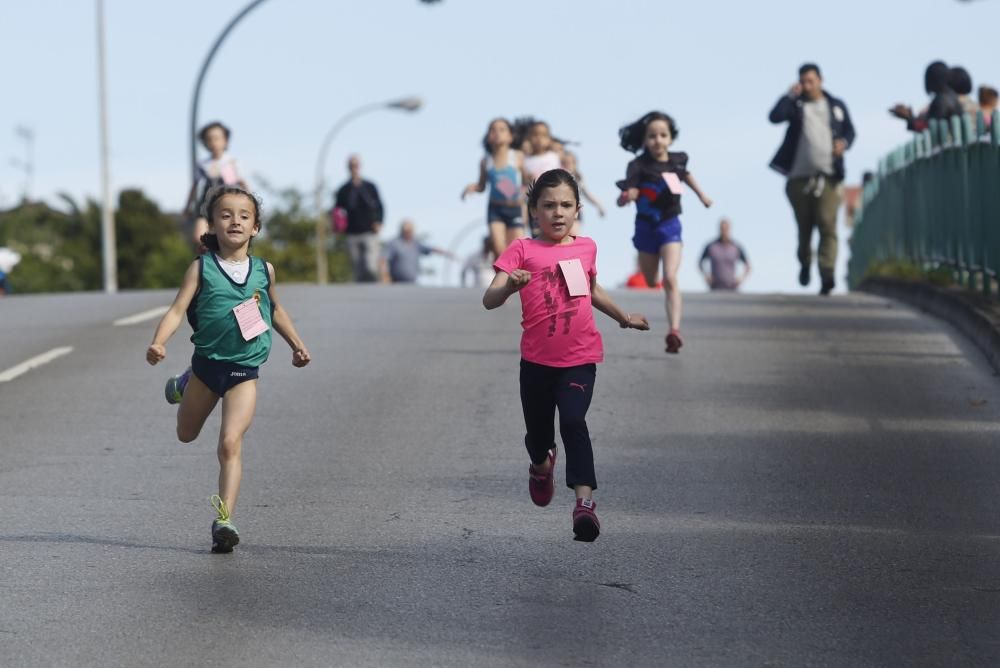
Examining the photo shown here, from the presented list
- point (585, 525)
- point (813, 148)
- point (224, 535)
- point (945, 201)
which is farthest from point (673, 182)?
point (945, 201)

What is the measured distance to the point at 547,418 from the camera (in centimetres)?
834

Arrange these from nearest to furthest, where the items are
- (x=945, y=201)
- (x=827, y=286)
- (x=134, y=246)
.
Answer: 1. (x=945, y=201)
2. (x=827, y=286)
3. (x=134, y=246)

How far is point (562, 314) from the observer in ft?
26.5

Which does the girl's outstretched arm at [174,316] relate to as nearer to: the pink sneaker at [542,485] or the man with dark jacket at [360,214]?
the pink sneaker at [542,485]

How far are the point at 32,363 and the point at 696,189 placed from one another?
489 cm

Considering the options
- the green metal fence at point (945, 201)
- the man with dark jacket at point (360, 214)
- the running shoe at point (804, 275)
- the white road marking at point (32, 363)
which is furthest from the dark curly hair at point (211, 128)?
the man with dark jacket at point (360, 214)

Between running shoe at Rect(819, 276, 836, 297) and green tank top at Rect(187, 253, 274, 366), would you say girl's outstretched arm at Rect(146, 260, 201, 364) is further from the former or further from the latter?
running shoe at Rect(819, 276, 836, 297)

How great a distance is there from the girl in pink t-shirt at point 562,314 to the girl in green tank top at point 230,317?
0.90 meters

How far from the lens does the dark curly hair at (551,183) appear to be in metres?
8.01

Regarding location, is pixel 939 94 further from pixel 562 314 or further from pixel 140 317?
pixel 562 314

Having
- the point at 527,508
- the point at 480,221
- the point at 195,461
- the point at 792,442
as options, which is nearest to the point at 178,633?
the point at 527,508

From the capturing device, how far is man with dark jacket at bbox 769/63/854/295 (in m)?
19.4

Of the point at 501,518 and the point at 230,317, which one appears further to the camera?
the point at 501,518

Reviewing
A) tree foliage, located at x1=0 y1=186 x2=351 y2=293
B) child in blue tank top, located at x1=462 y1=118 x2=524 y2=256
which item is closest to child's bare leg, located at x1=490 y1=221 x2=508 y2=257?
child in blue tank top, located at x1=462 y1=118 x2=524 y2=256
